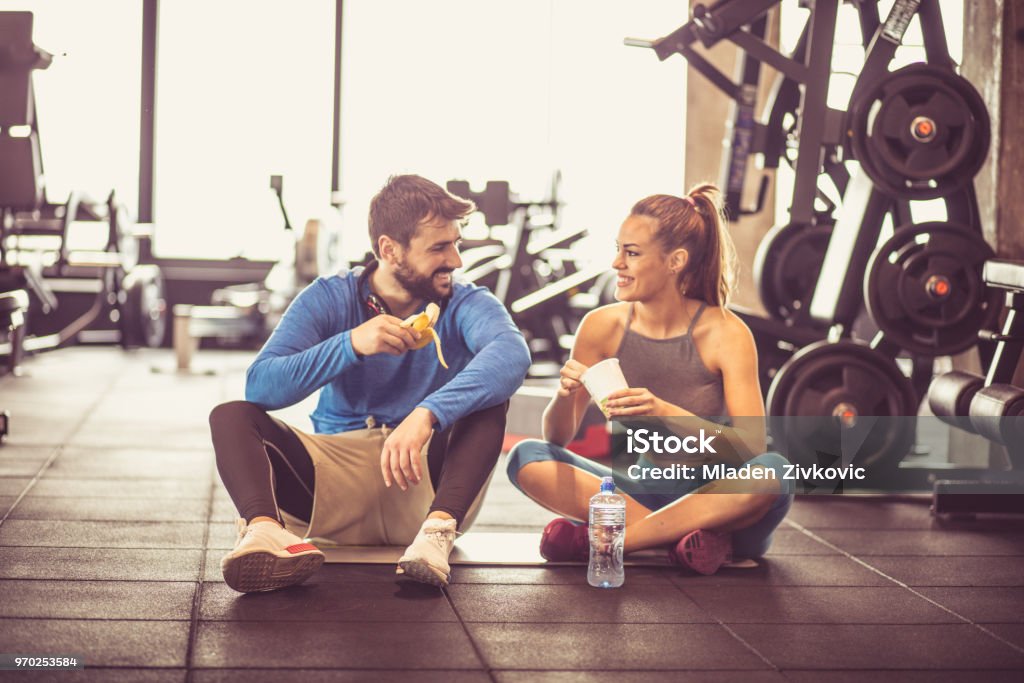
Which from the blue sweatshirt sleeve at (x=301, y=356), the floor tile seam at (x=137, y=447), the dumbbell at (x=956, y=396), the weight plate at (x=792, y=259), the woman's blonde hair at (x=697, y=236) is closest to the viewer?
the blue sweatshirt sleeve at (x=301, y=356)

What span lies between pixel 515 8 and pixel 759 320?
623 centimetres

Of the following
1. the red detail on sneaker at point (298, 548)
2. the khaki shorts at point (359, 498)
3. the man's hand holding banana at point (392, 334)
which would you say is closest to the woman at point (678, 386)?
the khaki shorts at point (359, 498)

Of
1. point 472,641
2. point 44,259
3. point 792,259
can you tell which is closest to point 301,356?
point 472,641

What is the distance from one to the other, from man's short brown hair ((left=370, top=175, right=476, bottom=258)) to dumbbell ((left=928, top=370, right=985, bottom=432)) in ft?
5.52

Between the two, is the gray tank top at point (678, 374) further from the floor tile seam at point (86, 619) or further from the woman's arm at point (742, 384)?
the floor tile seam at point (86, 619)

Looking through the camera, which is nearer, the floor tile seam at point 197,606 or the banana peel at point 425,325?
the floor tile seam at point 197,606

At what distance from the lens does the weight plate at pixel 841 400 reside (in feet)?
12.1

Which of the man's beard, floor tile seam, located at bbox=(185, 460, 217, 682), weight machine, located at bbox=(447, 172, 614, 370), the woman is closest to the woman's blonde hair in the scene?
the woman

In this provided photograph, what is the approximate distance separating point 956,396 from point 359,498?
1842mm

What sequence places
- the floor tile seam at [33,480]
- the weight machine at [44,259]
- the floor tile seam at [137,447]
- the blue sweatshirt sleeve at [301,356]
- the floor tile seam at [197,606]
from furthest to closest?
1. the weight machine at [44,259]
2. the floor tile seam at [137,447]
3. the floor tile seam at [33,480]
4. the blue sweatshirt sleeve at [301,356]
5. the floor tile seam at [197,606]

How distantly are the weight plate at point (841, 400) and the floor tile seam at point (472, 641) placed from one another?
63.1 inches

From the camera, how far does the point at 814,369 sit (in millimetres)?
3691

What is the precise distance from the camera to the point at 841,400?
3.70 m

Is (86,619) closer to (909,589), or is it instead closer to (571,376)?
(571,376)
